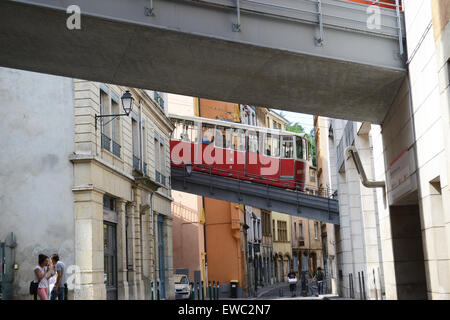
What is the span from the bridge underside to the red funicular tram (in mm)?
3974

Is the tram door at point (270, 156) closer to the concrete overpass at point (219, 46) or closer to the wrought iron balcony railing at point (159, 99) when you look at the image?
the wrought iron balcony railing at point (159, 99)

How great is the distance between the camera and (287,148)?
38.3m

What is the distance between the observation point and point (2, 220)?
19.5 meters

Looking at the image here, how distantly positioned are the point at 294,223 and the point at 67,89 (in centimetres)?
5937

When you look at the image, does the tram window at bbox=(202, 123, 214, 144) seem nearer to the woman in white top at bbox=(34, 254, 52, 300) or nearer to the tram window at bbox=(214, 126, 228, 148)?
the tram window at bbox=(214, 126, 228, 148)

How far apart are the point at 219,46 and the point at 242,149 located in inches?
1092

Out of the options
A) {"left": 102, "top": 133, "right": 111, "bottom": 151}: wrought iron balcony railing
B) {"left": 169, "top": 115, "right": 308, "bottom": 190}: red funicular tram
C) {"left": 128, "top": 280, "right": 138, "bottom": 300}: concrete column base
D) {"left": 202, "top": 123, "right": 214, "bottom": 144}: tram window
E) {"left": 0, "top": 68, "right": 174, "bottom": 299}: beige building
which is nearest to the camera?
{"left": 0, "top": 68, "right": 174, "bottom": 299}: beige building

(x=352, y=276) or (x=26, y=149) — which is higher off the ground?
(x=26, y=149)

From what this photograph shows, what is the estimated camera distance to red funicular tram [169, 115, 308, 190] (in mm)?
37000

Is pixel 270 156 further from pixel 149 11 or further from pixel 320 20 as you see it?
pixel 149 11

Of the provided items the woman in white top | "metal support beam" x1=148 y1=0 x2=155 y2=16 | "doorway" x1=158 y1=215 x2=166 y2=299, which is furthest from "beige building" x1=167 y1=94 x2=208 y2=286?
"metal support beam" x1=148 y1=0 x2=155 y2=16
